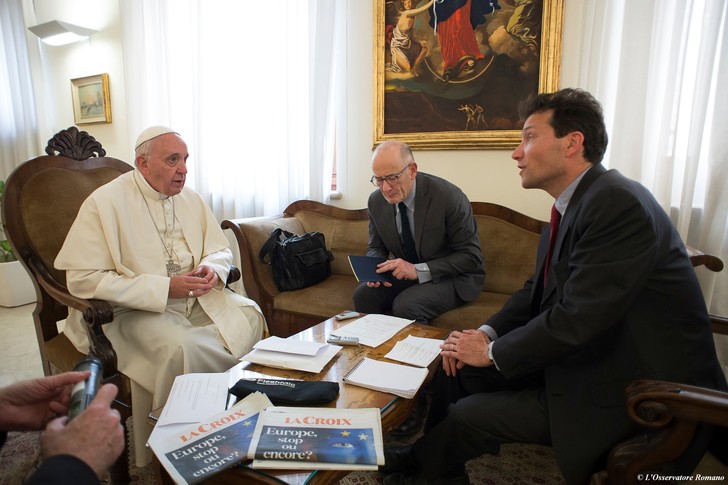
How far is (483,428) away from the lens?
1.38m

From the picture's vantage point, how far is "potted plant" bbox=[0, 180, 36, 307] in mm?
4105

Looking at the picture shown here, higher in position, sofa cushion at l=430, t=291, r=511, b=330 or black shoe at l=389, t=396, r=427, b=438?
sofa cushion at l=430, t=291, r=511, b=330

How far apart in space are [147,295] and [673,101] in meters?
3.10

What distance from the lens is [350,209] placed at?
145 inches

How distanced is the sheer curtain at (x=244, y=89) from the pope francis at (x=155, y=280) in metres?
1.57

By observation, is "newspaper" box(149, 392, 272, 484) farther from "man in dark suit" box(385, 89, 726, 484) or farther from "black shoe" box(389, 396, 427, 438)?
"black shoe" box(389, 396, 427, 438)

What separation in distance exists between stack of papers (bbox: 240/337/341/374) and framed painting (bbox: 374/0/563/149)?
7.03ft

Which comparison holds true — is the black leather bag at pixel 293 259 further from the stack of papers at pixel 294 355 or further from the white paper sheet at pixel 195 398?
the white paper sheet at pixel 195 398

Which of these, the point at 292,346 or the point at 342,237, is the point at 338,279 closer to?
the point at 342,237

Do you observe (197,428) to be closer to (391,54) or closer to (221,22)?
(391,54)

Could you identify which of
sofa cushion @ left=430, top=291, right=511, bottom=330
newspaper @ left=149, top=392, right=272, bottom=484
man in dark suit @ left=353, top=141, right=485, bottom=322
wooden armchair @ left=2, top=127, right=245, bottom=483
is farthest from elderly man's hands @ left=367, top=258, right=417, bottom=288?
newspaper @ left=149, top=392, right=272, bottom=484

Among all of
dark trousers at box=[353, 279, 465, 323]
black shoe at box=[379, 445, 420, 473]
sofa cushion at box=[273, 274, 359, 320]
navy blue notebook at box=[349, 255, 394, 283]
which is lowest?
black shoe at box=[379, 445, 420, 473]

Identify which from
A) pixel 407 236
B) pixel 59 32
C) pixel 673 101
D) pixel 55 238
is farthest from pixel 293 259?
pixel 59 32

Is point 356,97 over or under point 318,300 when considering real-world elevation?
over
